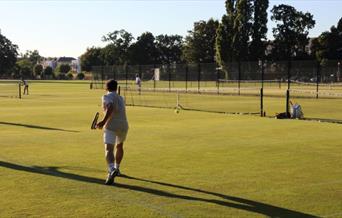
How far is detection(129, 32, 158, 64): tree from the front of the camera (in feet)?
449

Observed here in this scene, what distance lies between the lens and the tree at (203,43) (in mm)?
121125

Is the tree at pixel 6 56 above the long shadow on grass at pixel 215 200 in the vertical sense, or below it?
above

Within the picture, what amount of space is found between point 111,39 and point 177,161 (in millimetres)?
Result: 132228

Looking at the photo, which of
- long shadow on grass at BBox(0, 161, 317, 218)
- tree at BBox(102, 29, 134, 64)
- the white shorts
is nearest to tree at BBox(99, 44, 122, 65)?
tree at BBox(102, 29, 134, 64)

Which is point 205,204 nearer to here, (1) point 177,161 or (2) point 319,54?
(1) point 177,161

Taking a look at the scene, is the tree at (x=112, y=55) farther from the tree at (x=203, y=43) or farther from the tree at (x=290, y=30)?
the tree at (x=290, y=30)

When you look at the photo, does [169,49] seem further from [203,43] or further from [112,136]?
[112,136]

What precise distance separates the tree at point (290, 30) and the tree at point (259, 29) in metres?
5.18

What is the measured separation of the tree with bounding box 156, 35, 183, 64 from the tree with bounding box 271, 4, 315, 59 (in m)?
39.0

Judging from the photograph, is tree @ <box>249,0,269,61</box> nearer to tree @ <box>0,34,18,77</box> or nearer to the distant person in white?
tree @ <box>0,34,18,77</box>

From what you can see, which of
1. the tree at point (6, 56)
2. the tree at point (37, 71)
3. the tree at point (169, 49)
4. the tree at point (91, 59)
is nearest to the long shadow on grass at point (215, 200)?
the tree at point (169, 49)

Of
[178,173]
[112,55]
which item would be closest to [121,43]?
[112,55]

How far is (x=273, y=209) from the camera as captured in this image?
25.6 ft

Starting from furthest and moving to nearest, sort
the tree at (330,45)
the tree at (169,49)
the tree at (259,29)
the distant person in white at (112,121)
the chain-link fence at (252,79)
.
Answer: the tree at (169,49)
the tree at (259,29)
the tree at (330,45)
the chain-link fence at (252,79)
the distant person in white at (112,121)
